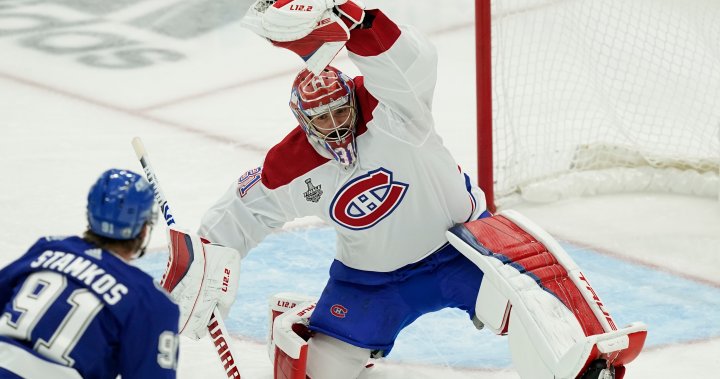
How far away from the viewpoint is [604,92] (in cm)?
488

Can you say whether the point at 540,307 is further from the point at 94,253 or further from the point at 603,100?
the point at 603,100

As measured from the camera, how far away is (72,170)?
16.3ft

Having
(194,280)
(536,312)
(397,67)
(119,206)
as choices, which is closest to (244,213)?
(194,280)

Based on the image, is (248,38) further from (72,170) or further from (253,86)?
(72,170)

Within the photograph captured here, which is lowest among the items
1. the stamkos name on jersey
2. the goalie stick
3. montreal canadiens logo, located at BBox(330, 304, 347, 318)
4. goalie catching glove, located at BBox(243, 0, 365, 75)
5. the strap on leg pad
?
the strap on leg pad

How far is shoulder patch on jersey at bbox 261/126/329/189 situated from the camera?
312 cm

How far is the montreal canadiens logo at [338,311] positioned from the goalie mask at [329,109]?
0.38m

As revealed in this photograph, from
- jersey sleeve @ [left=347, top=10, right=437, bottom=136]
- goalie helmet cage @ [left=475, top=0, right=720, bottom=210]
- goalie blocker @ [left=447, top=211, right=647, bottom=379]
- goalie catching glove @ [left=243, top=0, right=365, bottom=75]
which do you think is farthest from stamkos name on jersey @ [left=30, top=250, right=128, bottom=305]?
goalie helmet cage @ [left=475, top=0, right=720, bottom=210]

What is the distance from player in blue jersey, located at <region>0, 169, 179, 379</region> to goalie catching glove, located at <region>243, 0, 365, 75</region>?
0.57 m

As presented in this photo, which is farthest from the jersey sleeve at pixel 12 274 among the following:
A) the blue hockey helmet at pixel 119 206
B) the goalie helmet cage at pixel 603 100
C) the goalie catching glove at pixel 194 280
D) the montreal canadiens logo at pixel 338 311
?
the goalie helmet cage at pixel 603 100

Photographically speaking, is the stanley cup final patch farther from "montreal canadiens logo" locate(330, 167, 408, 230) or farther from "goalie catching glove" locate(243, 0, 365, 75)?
"goalie catching glove" locate(243, 0, 365, 75)

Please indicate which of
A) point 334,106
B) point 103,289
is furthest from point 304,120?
point 103,289

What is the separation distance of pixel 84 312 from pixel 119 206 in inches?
7.5

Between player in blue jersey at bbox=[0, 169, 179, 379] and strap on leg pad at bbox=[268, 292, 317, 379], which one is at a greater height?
player in blue jersey at bbox=[0, 169, 179, 379]
